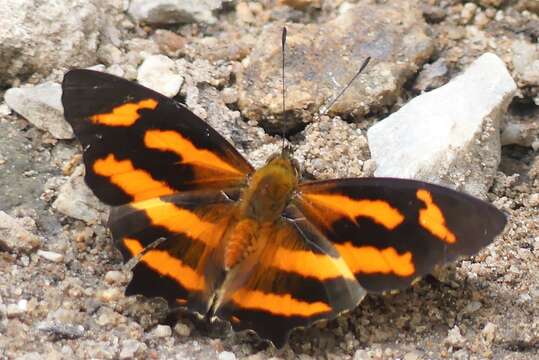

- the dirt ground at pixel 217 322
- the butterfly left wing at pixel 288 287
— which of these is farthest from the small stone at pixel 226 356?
the butterfly left wing at pixel 288 287

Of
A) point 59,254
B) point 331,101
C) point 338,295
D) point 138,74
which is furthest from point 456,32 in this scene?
point 59,254

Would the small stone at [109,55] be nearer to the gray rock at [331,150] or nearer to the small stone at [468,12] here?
the gray rock at [331,150]

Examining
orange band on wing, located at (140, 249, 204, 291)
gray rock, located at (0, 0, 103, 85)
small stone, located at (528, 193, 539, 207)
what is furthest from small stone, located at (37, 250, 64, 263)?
small stone, located at (528, 193, 539, 207)

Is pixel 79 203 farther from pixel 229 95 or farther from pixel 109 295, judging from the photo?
pixel 229 95

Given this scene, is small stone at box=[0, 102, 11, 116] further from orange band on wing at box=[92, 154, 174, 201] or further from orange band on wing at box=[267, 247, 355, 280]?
orange band on wing at box=[267, 247, 355, 280]

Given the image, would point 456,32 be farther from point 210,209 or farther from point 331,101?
point 210,209

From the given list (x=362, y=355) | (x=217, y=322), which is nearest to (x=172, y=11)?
(x=217, y=322)

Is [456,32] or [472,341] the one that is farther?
[456,32]

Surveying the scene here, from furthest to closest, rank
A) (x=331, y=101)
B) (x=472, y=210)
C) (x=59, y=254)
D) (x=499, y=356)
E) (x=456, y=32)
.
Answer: (x=456, y=32) → (x=331, y=101) → (x=59, y=254) → (x=499, y=356) → (x=472, y=210)
